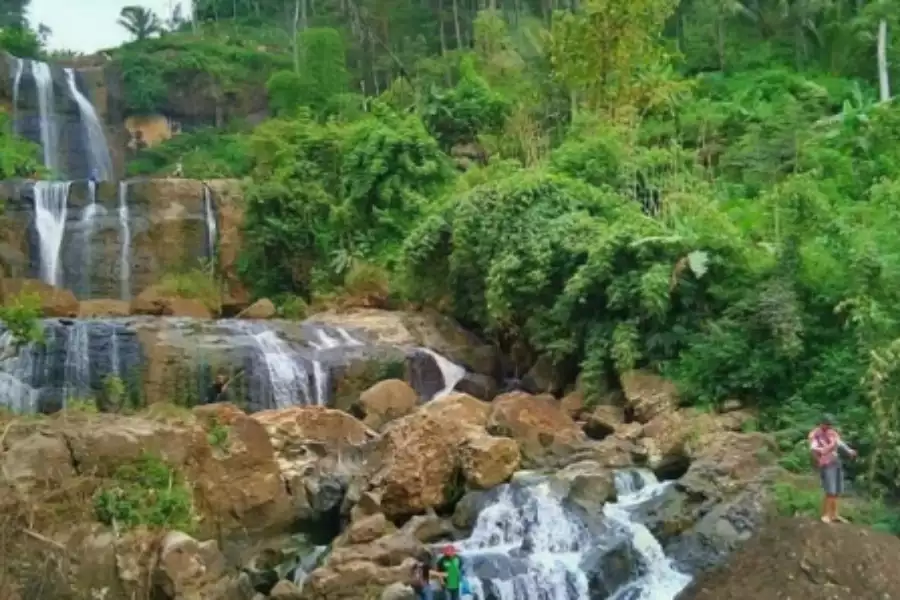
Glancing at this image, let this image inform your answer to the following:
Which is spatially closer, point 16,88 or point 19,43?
point 16,88

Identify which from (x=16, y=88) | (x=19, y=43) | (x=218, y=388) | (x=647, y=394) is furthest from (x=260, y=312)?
(x=19, y=43)

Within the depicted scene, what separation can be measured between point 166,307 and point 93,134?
14972mm

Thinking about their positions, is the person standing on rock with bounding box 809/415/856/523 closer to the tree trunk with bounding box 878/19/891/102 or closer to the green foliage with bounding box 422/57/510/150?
the green foliage with bounding box 422/57/510/150

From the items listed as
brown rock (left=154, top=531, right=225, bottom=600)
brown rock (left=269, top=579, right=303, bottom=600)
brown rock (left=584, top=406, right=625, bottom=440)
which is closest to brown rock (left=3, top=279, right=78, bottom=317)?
brown rock (left=154, top=531, right=225, bottom=600)

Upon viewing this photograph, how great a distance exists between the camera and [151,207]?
2684 centimetres

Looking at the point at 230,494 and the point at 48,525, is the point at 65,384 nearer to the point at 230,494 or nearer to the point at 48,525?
the point at 230,494

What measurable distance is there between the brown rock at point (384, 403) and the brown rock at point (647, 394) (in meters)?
3.45

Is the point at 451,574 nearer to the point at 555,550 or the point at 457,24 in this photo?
the point at 555,550

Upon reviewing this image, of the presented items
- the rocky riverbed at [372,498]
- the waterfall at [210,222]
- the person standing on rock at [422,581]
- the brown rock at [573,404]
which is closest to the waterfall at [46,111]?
the waterfall at [210,222]

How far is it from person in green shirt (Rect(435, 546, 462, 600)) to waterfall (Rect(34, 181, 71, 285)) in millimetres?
17605

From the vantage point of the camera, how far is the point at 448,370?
66.1 feet

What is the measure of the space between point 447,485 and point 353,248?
36.3ft

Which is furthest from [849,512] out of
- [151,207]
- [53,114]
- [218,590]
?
[53,114]

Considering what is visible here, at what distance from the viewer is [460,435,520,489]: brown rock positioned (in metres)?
14.2
